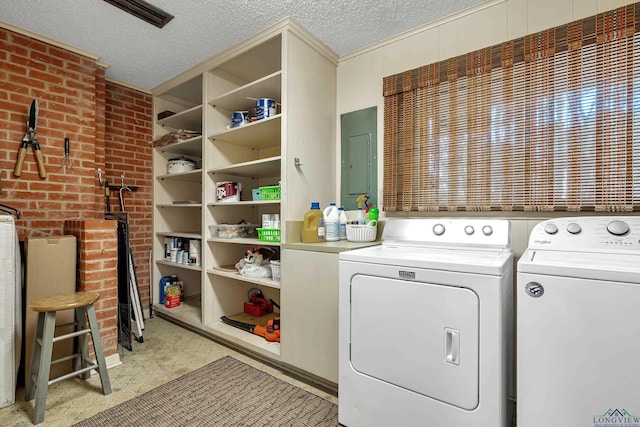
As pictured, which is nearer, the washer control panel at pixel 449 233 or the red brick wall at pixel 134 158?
the washer control panel at pixel 449 233

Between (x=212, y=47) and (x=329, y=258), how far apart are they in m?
1.94

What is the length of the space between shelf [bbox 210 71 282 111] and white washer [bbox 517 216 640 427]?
2001 mm

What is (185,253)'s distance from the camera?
3.17 meters

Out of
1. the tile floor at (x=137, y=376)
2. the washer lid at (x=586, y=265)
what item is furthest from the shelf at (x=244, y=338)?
the washer lid at (x=586, y=265)

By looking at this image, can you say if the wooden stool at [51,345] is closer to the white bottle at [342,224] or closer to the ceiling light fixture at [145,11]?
the white bottle at [342,224]

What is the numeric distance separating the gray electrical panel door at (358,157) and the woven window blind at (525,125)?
14 cm

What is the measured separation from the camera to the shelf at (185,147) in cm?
307

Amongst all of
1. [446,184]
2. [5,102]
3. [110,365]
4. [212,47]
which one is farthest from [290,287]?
[5,102]

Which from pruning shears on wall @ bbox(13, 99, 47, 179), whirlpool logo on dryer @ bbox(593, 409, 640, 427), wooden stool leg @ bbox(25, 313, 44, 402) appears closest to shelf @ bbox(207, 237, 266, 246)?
wooden stool leg @ bbox(25, 313, 44, 402)

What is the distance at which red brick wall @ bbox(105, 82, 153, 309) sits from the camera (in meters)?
3.09

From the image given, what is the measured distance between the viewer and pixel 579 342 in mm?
1062

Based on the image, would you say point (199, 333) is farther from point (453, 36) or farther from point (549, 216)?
point (453, 36)

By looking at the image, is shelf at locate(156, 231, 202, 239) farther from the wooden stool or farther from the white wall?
the white wall

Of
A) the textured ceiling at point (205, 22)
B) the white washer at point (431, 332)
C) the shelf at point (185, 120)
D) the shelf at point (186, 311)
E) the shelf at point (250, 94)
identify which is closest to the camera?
the white washer at point (431, 332)
